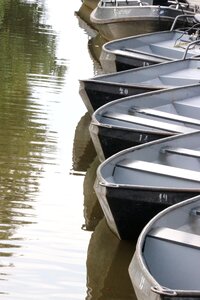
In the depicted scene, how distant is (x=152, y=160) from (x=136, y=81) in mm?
4481

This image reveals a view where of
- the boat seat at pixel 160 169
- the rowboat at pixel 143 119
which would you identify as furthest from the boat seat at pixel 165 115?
the boat seat at pixel 160 169

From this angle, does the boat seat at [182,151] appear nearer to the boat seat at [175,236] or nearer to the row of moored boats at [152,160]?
the row of moored boats at [152,160]

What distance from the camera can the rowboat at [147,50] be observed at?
54.1 ft

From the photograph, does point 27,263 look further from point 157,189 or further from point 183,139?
point 183,139

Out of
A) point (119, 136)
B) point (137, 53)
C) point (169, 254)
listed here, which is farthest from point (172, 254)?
point (137, 53)

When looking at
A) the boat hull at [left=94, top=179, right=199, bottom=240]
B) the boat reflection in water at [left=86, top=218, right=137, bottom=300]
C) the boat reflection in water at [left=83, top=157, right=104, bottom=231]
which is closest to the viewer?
the boat reflection in water at [left=86, top=218, right=137, bottom=300]

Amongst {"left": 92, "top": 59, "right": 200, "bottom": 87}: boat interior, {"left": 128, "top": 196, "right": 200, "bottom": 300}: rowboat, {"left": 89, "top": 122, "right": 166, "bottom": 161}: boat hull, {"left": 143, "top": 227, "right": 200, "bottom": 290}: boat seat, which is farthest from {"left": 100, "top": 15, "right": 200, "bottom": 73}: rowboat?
{"left": 143, "top": 227, "right": 200, "bottom": 290}: boat seat

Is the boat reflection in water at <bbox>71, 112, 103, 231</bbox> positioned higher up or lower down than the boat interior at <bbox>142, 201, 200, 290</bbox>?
lower down

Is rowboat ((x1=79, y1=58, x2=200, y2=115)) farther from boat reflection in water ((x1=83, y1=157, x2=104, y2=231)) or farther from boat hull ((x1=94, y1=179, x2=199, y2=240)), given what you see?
boat hull ((x1=94, y1=179, x2=199, y2=240))

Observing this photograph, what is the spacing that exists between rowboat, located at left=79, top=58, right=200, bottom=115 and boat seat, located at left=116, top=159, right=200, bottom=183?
344 cm

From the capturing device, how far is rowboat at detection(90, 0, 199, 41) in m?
22.0

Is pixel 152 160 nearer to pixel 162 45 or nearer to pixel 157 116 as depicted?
pixel 157 116

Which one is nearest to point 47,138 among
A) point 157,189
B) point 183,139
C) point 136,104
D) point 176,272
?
point 136,104

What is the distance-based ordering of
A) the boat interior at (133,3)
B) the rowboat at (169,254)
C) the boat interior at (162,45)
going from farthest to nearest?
the boat interior at (133,3) < the boat interior at (162,45) < the rowboat at (169,254)
